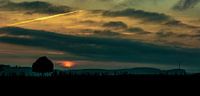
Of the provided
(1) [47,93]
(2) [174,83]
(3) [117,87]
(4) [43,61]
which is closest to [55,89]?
(1) [47,93]

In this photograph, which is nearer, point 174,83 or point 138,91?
point 138,91

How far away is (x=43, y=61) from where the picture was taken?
148125 mm

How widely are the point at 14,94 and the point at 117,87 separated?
626 inches

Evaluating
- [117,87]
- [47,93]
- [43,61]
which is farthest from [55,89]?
[43,61]

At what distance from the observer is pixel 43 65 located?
147 m

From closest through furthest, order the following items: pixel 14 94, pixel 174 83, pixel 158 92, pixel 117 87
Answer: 1. pixel 14 94
2. pixel 158 92
3. pixel 117 87
4. pixel 174 83

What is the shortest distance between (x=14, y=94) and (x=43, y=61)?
280 ft

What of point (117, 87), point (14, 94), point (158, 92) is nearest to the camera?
point (14, 94)

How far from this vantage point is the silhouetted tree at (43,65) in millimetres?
146500

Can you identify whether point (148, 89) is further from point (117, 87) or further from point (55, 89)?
point (55, 89)

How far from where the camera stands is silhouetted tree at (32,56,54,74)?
481 ft

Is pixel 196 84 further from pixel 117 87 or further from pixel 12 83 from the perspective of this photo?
pixel 12 83

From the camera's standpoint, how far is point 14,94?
62969 millimetres

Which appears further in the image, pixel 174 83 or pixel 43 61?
pixel 43 61
